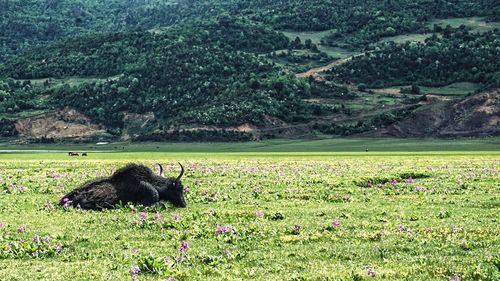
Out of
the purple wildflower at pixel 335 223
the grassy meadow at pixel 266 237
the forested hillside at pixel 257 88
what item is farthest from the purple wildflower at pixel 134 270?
the forested hillside at pixel 257 88

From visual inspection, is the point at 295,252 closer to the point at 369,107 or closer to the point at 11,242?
the point at 11,242

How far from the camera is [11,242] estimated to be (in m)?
14.3

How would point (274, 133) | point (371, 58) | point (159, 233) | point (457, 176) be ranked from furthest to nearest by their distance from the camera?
1. point (371, 58)
2. point (274, 133)
3. point (457, 176)
4. point (159, 233)

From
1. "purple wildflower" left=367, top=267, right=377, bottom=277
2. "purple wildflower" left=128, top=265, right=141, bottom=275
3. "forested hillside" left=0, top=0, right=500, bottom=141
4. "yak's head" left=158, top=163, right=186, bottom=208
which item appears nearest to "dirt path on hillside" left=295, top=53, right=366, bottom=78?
"forested hillside" left=0, top=0, right=500, bottom=141

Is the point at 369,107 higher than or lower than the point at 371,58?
lower

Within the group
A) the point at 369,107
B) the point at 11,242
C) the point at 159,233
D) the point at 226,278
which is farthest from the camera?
the point at 369,107

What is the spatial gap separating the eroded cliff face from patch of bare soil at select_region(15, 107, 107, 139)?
74.0 metres

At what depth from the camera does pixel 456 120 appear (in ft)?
412

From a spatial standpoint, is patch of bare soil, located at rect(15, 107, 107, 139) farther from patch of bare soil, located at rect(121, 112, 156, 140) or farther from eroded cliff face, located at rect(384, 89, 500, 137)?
eroded cliff face, located at rect(384, 89, 500, 137)

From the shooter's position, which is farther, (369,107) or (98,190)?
(369,107)

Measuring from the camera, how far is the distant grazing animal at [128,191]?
2098 cm

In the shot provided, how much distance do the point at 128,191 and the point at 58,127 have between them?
139334mm

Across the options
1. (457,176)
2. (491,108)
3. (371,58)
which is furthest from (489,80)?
(457,176)

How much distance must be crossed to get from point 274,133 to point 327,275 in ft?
409
